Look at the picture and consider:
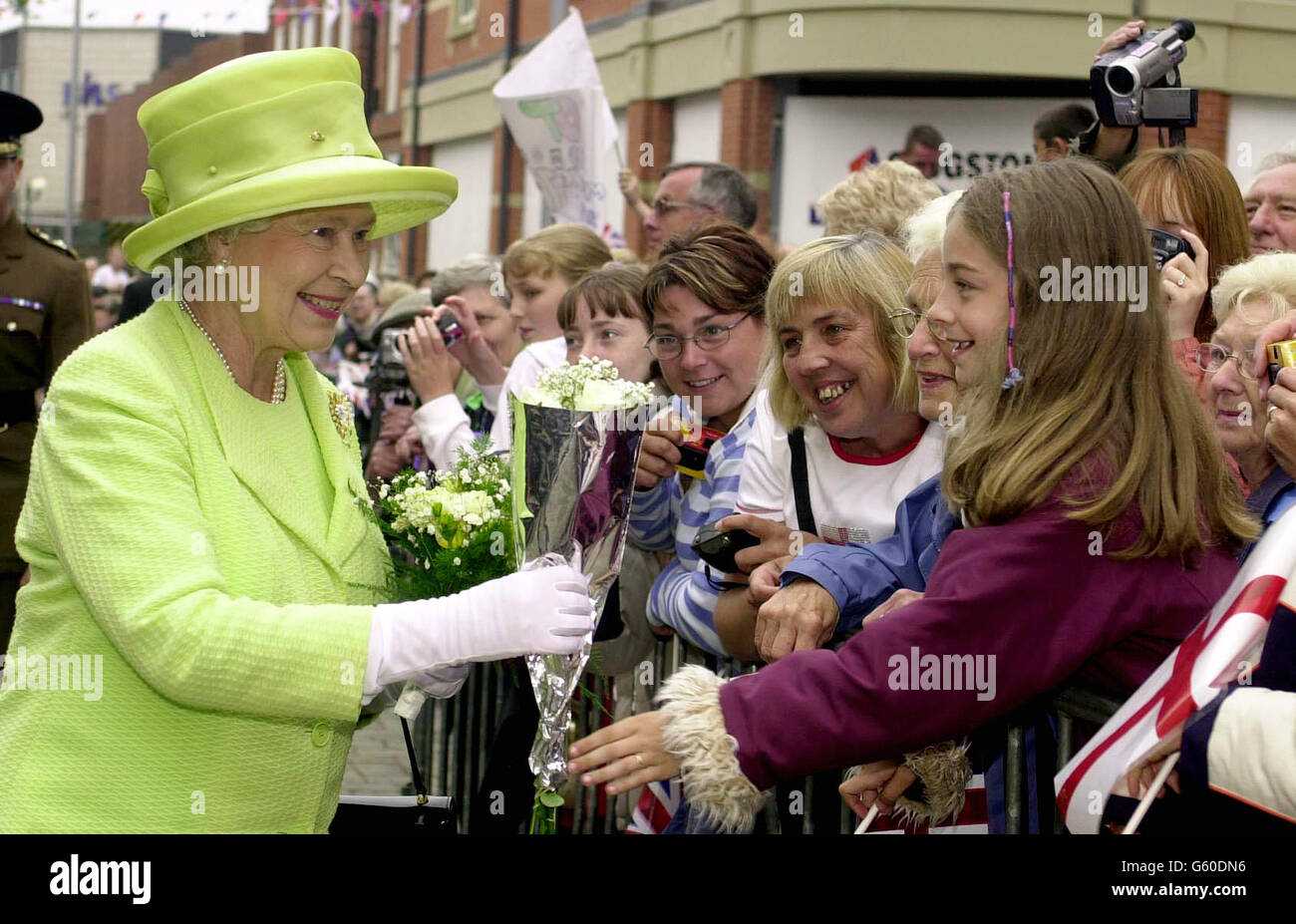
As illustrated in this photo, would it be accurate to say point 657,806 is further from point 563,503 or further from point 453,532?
point 563,503

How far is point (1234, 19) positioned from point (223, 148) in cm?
1243

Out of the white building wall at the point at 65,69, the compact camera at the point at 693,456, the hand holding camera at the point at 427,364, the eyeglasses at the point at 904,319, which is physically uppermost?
the white building wall at the point at 65,69

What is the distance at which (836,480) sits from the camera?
353 centimetres

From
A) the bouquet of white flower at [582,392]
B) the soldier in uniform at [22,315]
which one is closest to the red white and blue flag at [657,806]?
the bouquet of white flower at [582,392]

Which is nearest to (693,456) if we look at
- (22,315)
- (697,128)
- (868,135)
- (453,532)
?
(453,532)

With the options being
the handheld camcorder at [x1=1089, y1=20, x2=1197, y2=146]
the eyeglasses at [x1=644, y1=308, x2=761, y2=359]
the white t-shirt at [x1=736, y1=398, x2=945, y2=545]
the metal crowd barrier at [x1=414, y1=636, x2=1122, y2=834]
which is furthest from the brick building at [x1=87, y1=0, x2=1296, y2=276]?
the white t-shirt at [x1=736, y1=398, x2=945, y2=545]

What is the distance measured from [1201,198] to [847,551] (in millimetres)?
1715

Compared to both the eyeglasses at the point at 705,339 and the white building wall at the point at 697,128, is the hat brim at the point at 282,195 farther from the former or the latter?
the white building wall at the point at 697,128

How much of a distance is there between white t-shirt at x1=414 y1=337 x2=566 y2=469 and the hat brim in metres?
2.26

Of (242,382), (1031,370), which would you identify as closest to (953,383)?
(1031,370)

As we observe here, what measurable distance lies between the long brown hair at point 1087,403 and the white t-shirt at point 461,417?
8.94 feet

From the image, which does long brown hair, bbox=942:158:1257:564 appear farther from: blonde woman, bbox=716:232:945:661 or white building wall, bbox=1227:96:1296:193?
white building wall, bbox=1227:96:1296:193

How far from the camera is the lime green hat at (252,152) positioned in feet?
8.94

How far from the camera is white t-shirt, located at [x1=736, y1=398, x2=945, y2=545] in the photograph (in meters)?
3.44
